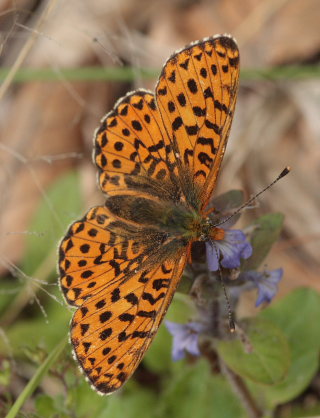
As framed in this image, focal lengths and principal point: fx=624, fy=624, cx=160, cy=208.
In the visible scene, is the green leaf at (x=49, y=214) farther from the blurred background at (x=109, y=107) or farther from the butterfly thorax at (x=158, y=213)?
the butterfly thorax at (x=158, y=213)

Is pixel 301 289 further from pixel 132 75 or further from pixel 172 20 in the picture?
pixel 172 20

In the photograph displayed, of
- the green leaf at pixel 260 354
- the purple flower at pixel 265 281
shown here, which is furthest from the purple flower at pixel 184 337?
the purple flower at pixel 265 281

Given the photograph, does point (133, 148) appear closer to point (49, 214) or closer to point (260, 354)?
point (260, 354)

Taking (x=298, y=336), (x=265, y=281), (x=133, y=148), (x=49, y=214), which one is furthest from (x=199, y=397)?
(x=49, y=214)

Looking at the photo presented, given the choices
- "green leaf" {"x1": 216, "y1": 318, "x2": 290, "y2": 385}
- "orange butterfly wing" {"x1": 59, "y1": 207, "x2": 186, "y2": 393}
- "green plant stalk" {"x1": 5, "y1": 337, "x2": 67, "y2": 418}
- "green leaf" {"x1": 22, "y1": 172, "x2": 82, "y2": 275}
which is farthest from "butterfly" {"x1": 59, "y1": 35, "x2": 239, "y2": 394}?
"green leaf" {"x1": 22, "y1": 172, "x2": 82, "y2": 275}

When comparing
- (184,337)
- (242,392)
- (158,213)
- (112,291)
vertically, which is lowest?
(242,392)
